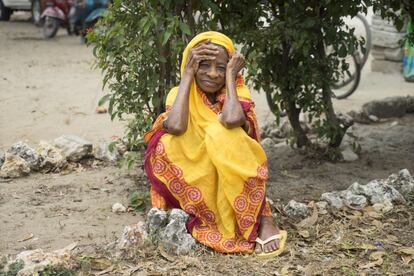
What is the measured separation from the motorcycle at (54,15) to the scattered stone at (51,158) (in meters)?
8.94

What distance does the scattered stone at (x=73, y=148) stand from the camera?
521cm

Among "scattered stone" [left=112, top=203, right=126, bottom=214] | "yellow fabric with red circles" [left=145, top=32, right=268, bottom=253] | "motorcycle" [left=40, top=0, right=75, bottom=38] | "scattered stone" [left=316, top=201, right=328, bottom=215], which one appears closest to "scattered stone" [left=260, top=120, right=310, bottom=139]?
"scattered stone" [left=316, top=201, right=328, bottom=215]

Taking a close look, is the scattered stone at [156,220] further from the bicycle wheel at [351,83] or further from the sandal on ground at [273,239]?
the bicycle wheel at [351,83]

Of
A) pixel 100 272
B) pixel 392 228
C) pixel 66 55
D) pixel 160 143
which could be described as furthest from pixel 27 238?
pixel 66 55

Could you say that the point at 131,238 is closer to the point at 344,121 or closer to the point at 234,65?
the point at 234,65

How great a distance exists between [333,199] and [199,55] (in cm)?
133

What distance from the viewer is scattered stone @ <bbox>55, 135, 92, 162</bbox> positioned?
521cm

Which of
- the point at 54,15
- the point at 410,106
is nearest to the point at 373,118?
the point at 410,106

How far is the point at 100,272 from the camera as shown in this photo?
3.28m

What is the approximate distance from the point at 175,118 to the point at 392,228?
147 cm

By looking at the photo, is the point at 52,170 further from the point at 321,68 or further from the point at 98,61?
the point at 321,68

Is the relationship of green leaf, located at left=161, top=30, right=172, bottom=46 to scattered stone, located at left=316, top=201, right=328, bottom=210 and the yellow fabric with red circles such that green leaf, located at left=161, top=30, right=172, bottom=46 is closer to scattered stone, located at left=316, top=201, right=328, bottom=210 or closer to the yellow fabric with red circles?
the yellow fabric with red circles

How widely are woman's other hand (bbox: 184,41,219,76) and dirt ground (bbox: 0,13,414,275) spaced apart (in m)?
Answer: 0.99

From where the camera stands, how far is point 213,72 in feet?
11.9
